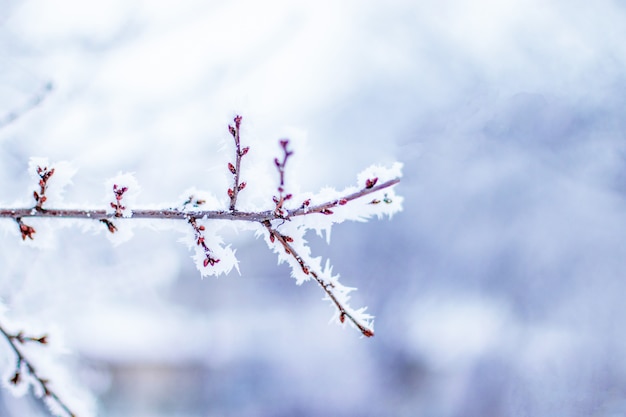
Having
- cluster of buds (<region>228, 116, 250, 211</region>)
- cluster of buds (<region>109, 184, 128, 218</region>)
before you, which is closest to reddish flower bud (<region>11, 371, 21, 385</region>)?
cluster of buds (<region>109, 184, 128, 218</region>)

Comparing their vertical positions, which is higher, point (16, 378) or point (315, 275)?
point (315, 275)

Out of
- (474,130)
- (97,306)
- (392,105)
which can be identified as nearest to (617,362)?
(474,130)

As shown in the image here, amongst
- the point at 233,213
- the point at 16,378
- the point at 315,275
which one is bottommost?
the point at 16,378

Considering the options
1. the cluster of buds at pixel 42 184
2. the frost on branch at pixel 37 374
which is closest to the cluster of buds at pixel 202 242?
the cluster of buds at pixel 42 184

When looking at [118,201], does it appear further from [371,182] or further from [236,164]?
[371,182]

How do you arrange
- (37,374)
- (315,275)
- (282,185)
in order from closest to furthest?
(282,185)
(315,275)
(37,374)

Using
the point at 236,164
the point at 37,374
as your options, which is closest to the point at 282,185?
the point at 236,164

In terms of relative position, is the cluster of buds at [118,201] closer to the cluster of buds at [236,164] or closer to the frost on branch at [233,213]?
the frost on branch at [233,213]
